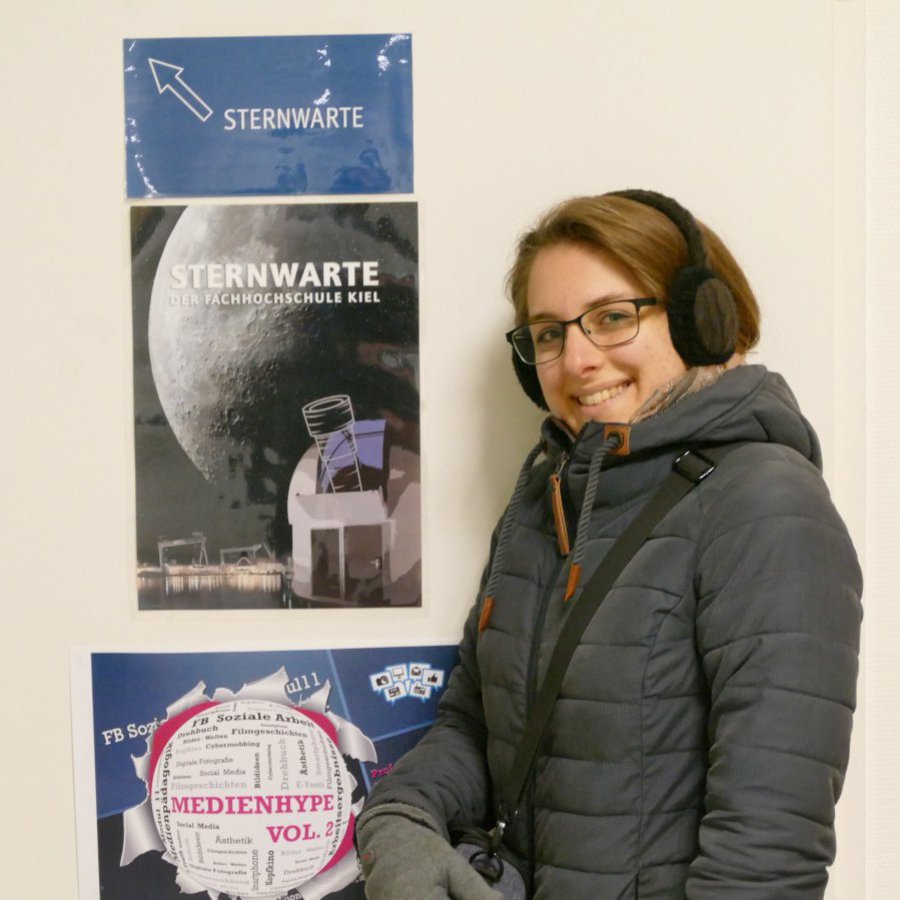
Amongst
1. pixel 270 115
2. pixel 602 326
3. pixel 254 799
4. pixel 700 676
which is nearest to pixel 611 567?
pixel 700 676

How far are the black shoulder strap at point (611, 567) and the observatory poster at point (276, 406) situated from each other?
36 cm

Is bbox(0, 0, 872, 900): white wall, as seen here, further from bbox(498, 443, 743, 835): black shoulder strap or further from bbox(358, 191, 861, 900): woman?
bbox(498, 443, 743, 835): black shoulder strap

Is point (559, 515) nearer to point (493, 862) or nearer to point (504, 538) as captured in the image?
point (504, 538)

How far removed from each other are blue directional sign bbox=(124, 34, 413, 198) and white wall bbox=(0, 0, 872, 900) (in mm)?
24

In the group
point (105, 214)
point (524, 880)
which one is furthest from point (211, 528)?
point (524, 880)

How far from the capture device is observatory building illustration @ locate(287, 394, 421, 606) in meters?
1.19

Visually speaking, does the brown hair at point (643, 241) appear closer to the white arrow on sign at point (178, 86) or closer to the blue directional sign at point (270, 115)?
the blue directional sign at point (270, 115)

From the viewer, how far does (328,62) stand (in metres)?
1.17

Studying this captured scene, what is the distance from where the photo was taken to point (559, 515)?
3.01 feet

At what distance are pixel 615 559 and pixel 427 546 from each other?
387 millimetres

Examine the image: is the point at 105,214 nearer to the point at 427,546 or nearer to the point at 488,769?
the point at 427,546

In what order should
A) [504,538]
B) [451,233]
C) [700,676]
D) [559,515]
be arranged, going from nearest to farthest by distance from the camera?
[700,676] → [559,515] → [504,538] → [451,233]

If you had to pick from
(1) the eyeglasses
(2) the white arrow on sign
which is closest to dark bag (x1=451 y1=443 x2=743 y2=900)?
(1) the eyeglasses

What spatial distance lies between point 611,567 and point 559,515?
0.09m
